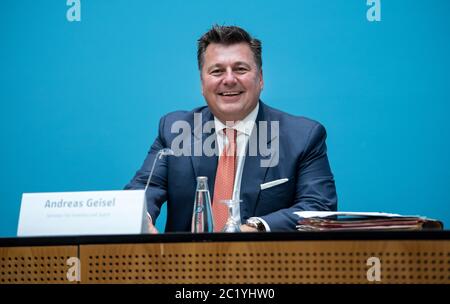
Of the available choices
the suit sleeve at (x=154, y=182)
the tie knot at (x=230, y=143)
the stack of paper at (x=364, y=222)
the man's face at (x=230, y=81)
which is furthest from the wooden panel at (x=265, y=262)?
the man's face at (x=230, y=81)

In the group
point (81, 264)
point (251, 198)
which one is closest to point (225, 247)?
point (81, 264)

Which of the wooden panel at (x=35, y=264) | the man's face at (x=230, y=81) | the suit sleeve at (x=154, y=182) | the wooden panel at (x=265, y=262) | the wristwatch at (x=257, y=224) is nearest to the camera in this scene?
the wooden panel at (x=265, y=262)

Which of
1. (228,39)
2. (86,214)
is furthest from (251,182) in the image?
(86,214)

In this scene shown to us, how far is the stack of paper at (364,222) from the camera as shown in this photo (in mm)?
1514

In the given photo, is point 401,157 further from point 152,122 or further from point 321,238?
Result: point 321,238

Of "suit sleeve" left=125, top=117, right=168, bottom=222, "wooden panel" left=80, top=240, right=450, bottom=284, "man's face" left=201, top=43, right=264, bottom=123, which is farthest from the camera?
"man's face" left=201, top=43, right=264, bottom=123

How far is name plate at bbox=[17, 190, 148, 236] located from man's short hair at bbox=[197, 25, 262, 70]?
3.72ft

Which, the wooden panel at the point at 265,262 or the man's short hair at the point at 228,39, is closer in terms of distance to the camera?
the wooden panel at the point at 265,262

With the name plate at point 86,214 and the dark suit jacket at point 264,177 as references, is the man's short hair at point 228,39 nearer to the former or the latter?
the dark suit jacket at point 264,177

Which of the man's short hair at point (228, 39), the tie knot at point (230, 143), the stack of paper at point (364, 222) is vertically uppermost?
the man's short hair at point (228, 39)

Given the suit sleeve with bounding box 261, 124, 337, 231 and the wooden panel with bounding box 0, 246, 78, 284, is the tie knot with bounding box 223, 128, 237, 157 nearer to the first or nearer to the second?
the suit sleeve with bounding box 261, 124, 337, 231

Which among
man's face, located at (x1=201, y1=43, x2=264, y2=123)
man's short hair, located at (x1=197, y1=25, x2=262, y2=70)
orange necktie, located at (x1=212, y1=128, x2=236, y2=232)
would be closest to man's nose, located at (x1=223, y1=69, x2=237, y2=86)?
man's face, located at (x1=201, y1=43, x2=264, y2=123)

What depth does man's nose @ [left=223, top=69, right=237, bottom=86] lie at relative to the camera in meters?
2.41

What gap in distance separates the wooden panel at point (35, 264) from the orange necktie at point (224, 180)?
0.87 meters
